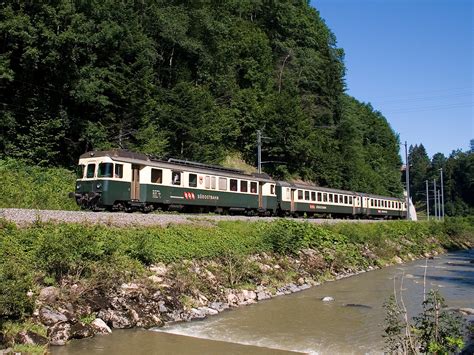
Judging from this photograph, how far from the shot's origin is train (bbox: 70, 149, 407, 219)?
20828mm

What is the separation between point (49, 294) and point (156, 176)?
12.3 metres

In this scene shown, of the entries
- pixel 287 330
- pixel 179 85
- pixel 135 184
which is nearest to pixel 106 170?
pixel 135 184

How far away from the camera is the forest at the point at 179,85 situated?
92.7ft

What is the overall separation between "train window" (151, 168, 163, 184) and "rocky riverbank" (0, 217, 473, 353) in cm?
442

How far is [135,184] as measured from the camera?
864 inches

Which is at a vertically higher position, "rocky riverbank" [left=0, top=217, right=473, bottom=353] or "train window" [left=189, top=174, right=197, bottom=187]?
"train window" [left=189, top=174, right=197, bottom=187]

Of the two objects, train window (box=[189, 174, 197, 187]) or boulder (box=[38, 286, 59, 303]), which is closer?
boulder (box=[38, 286, 59, 303])

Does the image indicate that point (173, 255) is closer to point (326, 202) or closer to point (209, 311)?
point (209, 311)

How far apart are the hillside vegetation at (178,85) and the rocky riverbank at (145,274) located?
15.2 m

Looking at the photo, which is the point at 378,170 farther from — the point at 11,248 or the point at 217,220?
the point at 11,248

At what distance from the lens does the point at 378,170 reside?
86.8 m

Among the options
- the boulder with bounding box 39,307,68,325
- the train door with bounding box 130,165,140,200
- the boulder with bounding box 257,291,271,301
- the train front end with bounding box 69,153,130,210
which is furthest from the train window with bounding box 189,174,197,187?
the boulder with bounding box 39,307,68,325

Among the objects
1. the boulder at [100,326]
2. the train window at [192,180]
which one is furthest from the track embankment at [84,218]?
the train window at [192,180]

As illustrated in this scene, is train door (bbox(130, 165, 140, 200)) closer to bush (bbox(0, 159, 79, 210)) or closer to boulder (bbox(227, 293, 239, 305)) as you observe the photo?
bush (bbox(0, 159, 79, 210))
